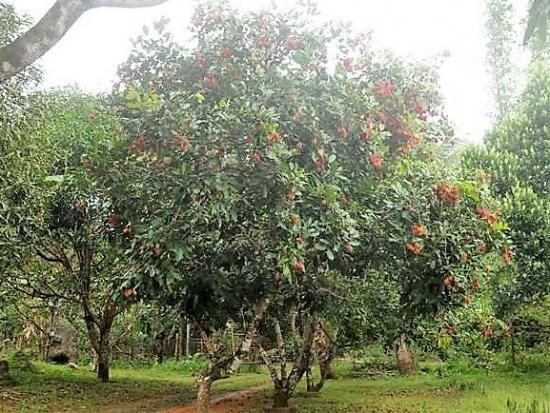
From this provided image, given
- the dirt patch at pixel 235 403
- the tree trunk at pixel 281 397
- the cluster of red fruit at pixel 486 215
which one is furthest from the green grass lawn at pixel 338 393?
the cluster of red fruit at pixel 486 215

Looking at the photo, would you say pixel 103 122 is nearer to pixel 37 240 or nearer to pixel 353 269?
pixel 37 240

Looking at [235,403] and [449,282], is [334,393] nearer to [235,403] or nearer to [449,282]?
[235,403]

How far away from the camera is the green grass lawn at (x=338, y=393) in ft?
36.0

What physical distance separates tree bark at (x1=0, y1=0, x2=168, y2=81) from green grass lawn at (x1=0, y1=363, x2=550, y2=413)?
7.93m

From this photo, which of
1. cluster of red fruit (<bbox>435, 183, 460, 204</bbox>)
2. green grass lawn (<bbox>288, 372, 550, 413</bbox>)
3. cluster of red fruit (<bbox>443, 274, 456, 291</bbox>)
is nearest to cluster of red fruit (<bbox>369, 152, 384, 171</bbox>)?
cluster of red fruit (<bbox>435, 183, 460, 204</bbox>)

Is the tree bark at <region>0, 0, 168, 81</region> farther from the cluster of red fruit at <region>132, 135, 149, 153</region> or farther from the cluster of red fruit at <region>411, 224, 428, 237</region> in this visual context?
the cluster of red fruit at <region>411, 224, 428, 237</region>

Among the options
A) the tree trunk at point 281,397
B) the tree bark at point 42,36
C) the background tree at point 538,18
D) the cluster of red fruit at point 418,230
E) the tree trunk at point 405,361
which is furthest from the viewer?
the tree trunk at point 405,361

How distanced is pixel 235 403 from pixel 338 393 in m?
2.42

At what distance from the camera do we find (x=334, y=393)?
13.2m

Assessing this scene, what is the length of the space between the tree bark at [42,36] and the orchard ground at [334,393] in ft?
24.2

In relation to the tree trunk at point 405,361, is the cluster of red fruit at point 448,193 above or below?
above

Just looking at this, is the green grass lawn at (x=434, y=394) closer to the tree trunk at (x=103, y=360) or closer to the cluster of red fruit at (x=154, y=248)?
the cluster of red fruit at (x=154, y=248)

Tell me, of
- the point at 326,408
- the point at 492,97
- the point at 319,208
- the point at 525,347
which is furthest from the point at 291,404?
the point at 492,97

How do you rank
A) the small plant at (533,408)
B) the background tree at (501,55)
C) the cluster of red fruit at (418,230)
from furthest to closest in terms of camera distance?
the background tree at (501,55) < the cluster of red fruit at (418,230) < the small plant at (533,408)
